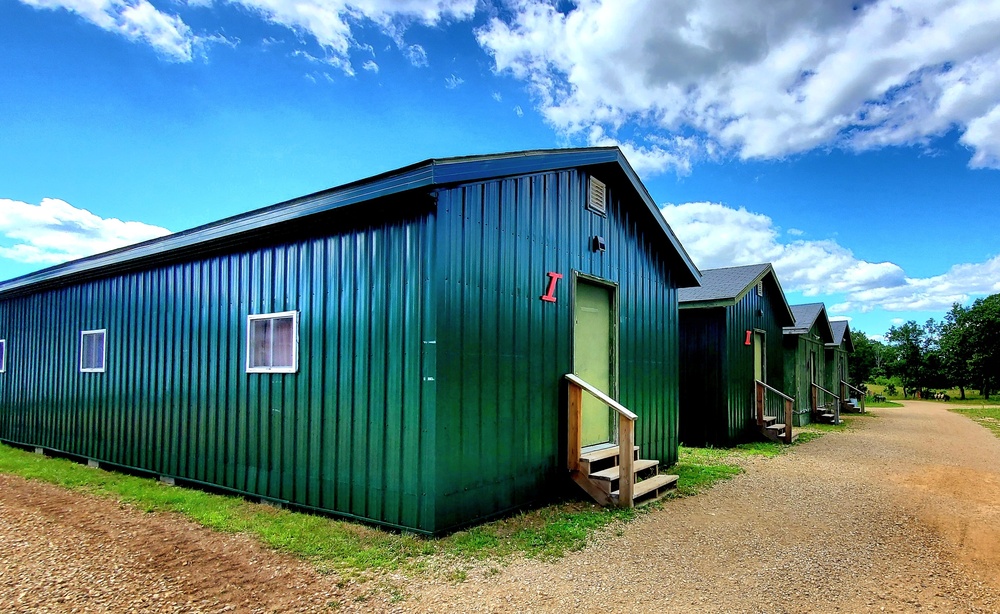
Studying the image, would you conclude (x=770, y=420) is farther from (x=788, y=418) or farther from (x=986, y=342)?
(x=986, y=342)

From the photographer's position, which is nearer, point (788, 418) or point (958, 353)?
point (788, 418)

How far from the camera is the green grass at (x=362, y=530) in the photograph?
4.07m

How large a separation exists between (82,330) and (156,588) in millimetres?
7070

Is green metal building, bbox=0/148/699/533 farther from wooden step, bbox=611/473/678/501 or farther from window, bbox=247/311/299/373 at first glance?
wooden step, bbox=611/473/678/501

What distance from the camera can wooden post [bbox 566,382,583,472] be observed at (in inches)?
235

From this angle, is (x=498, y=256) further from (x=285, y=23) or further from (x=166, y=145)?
(x=166, y=145)

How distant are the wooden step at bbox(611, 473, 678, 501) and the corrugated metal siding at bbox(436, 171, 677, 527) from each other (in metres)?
0.81

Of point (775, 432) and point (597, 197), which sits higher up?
point (597, 197)

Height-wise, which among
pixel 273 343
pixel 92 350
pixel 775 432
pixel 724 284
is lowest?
pixel 775 432

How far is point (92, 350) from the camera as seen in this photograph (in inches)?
334

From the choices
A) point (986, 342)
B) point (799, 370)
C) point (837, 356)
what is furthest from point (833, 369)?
point (986, 342)

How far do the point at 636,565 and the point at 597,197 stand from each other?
4495mm

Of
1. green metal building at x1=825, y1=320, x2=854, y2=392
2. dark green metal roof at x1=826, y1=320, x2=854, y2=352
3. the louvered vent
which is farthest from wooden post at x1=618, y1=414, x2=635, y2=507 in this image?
dark green metal roof at x1=826, y1=320, x2=854, y2=352

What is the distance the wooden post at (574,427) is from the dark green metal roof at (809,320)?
1167 cm
